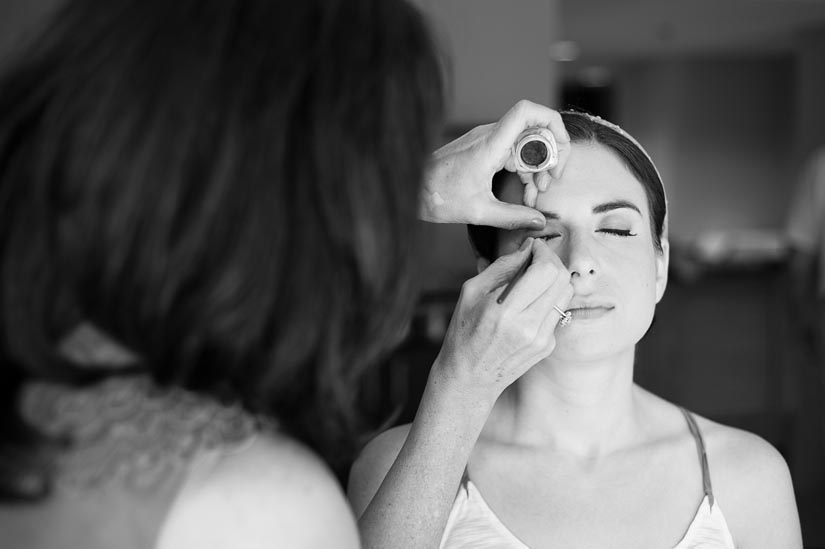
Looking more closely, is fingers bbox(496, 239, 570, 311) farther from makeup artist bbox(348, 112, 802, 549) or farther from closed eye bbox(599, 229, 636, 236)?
closed eye bbox(599, 229, 636, 236)

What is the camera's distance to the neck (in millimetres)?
1473

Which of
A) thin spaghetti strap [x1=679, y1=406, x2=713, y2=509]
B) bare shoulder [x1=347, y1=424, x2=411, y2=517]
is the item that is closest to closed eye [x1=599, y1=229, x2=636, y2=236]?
thin spaghetti strap [x1=679, y1=406, x2=713, y2=509]

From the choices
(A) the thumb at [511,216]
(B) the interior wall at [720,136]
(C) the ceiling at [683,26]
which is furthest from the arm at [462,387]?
(B) the interior wall at [720,136]

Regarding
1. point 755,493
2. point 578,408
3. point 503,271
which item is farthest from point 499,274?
point 755,493

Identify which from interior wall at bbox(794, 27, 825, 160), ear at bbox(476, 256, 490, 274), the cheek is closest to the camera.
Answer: the cheek

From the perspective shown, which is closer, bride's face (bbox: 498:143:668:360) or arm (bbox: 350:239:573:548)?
arm (bbox: 350:239:573:548)

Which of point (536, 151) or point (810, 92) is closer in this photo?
point (536, 151)

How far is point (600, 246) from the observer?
144 centimetres

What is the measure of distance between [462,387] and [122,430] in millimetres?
587

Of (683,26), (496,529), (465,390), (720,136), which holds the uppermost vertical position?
(683,26)

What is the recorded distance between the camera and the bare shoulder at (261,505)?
28.2 inches

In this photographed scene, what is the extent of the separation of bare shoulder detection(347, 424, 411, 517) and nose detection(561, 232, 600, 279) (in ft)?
1.41

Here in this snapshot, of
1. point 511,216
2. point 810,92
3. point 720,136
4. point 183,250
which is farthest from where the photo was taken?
point 720,136

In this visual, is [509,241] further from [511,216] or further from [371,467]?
[371,467]
